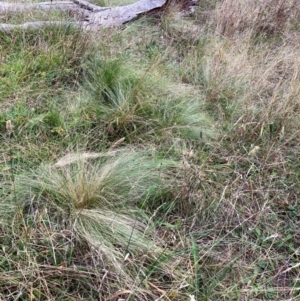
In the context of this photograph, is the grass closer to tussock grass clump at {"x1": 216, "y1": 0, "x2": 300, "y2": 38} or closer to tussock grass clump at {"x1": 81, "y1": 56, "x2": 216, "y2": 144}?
tussock grass clump at {"x1": 81, "y1": 56, "x2": 216, "y2": 144}

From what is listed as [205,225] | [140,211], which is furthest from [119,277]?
[205,225]

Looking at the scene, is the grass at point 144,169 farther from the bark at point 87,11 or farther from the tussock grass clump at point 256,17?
the tussock grass clump at point 256,17

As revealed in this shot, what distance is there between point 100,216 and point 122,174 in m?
0.33

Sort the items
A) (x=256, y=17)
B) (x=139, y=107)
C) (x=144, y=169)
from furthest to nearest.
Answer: (x=256, y=17) < (x=139, y=107) < (x=144, y=169)

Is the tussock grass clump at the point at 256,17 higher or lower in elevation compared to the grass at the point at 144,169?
higher

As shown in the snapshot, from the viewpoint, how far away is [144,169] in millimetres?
2068

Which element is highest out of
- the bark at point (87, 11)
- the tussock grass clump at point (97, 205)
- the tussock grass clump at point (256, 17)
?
the tussock grass clump at point (256, 17)

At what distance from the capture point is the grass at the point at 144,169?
1556 millimetres

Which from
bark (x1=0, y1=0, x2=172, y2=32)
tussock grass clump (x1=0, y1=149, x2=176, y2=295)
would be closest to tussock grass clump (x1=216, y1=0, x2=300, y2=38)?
bark (x1=0, y1=0, x2=172, y2=32)

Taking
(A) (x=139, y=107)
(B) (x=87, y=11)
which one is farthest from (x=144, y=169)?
(B) (x=87, y=11)

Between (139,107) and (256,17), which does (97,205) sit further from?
(256,17)

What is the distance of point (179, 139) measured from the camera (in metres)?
2.41

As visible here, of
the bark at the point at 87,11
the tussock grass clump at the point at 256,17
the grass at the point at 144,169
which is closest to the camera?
the grass at the point at 144,169

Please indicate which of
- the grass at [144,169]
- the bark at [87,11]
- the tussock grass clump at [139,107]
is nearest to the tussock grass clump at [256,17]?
the grass at [144,169]
